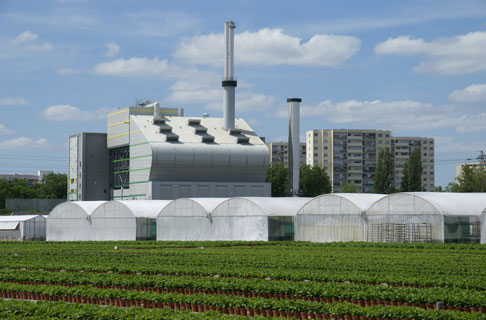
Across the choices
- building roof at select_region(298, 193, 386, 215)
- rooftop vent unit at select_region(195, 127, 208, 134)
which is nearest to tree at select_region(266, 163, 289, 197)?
rooftop vent unit at select_region(195, 127, 208, 134)

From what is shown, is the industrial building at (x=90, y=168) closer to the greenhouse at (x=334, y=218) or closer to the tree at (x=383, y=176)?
the tree at (x=383, y=176)

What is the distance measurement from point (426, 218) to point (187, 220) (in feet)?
82.5

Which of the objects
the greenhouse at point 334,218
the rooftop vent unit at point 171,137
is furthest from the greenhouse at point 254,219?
the rooftop vent unit at point 171,137

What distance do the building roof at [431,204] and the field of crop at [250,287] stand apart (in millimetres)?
9320

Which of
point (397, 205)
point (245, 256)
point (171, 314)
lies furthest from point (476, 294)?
point (397, 205)

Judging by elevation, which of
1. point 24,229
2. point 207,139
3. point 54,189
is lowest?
point 24,229

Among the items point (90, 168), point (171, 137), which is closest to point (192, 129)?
point (171, 137)

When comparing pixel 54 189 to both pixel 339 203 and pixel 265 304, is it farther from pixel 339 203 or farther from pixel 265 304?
pixel 265 304

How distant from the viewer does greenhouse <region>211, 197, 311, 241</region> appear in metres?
66.3

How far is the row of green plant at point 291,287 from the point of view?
23.6m

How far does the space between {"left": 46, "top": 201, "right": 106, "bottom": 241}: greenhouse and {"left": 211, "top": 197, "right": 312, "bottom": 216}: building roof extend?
56.0 feet

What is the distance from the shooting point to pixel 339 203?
6169 centimetres

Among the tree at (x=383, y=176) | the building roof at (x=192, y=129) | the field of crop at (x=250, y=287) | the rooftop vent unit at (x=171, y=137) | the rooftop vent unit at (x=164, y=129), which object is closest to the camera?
the field of crop at (x=250, y=287)

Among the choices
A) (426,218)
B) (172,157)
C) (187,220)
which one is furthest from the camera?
(172,157)
